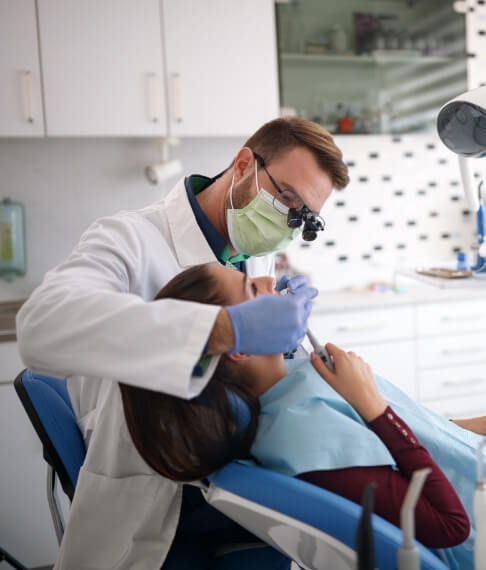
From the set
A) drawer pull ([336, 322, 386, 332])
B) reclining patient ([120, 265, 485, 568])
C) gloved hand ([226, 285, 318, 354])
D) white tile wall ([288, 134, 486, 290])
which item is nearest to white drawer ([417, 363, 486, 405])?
drawer pull ([336, 322, 386, 332])

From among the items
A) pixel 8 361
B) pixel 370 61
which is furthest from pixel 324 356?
pixel 370 61

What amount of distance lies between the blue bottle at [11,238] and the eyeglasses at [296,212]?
5.52 feet

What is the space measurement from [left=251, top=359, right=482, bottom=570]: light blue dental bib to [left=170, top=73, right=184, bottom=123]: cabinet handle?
5.35ft

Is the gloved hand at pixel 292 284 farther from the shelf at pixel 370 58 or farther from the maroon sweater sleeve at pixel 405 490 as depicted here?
the shelf at pixel 370 58

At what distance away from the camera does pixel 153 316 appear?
851mm

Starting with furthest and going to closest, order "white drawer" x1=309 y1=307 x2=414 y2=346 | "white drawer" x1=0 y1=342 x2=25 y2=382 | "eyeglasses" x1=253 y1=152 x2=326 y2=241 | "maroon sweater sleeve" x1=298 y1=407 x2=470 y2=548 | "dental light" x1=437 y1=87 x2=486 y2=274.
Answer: "white drawer" x1=309 y1=307 x2=414 y2=346 < "white drawer" x1=0 y1=342 x2=25 y2=382 < "eyeglasses" x1=253 y1=152 x2=326 y2=241 < "dental light" x1=437 y1=87 x2=486 y2=274 < "maroon sweater sleeve" x1=298 y1=407 x2=470 y2=548

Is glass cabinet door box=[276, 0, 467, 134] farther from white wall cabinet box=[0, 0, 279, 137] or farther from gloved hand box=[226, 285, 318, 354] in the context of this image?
gloved hand box=[226, 285, 318, 354]

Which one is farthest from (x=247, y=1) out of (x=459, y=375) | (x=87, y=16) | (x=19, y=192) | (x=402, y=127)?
(x=459, y=375)

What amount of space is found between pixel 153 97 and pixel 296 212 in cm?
136

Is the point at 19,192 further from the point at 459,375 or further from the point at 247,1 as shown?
the point at 459,375

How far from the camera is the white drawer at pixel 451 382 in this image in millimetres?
2811

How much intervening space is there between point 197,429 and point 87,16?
6.72 feet

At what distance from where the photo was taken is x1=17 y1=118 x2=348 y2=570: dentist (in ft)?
2.77

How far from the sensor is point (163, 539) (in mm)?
1066
